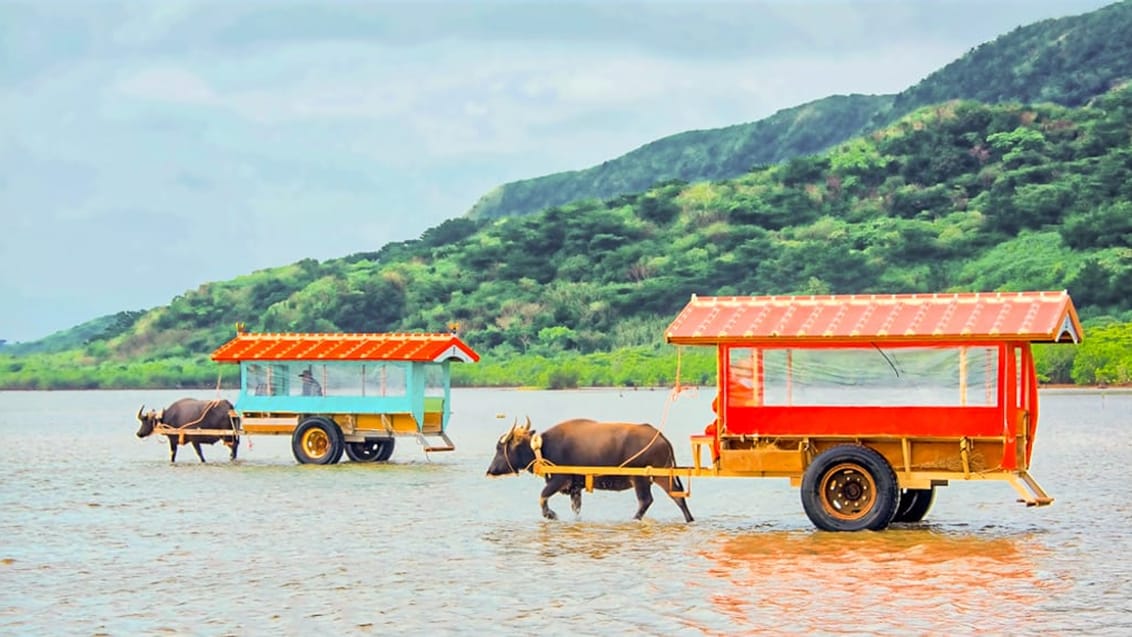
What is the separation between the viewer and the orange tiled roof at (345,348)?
110ft

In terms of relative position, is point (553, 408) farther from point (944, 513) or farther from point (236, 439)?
point (944, 513)

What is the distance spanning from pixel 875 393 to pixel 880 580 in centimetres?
440

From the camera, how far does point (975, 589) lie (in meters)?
16.3

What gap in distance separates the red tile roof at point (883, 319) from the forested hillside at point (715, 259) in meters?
77.7

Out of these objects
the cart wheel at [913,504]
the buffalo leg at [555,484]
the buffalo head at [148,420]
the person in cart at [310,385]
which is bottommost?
the cart wheel at [913,504]

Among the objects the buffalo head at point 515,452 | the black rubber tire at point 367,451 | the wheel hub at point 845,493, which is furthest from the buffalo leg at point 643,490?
the black rubber tire at point 367,451

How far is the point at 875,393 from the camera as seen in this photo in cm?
2089

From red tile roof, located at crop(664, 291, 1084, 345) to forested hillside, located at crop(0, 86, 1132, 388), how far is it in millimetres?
77713

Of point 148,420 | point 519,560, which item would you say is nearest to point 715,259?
point 148,420

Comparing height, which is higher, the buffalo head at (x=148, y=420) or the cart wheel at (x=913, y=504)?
the buffalo head at (x=148, y=420)

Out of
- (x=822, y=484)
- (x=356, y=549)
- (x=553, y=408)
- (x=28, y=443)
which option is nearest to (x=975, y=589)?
(x=822, y=484)

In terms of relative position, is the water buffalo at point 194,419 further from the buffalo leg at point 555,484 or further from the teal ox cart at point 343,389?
the buffalo leg at point 555,484

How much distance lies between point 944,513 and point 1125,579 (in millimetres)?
7286

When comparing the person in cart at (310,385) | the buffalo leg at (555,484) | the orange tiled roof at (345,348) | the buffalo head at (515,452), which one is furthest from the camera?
the person in cart at (310,385)
